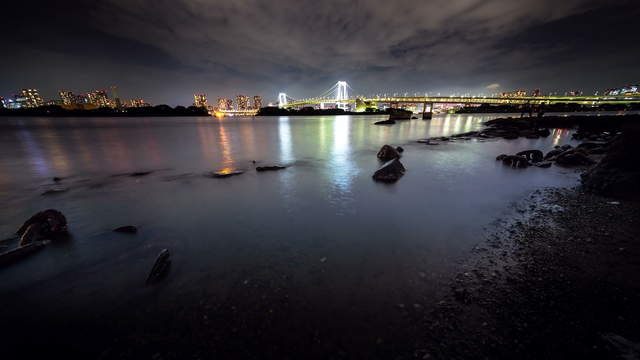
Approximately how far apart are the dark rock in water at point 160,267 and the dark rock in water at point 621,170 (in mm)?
14162

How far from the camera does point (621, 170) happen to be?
8.91 meters

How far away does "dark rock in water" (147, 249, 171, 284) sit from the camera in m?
4.88

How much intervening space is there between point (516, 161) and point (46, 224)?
71.5ft

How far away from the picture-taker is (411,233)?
22.1ft

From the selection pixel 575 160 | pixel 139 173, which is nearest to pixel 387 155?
pixel 575 160

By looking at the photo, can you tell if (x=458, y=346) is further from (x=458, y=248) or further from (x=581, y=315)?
(x=458, y=248)

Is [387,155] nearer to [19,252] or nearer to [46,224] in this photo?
[46,224]

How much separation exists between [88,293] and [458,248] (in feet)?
25.7

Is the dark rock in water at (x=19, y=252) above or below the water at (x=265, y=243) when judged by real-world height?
above

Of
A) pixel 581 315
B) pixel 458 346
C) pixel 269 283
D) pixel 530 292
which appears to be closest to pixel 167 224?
pixel 269 283

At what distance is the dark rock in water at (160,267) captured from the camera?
488cm

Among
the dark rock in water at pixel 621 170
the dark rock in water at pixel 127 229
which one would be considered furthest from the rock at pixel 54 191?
the dark rock in water at pixel 621 170

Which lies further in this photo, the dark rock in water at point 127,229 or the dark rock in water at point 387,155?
the dark rock in water at point 387,155

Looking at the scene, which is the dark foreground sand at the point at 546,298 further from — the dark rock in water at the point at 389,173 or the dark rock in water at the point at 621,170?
the dark rock in water at the point at 389,173
